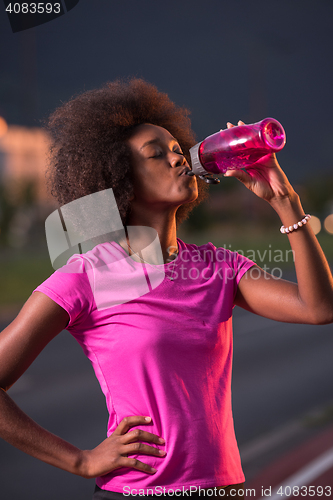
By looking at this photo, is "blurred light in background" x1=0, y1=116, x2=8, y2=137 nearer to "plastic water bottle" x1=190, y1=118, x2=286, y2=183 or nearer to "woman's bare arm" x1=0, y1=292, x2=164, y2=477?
"plastic water bottle" x1=190, y1=118, x2=286, y2=183

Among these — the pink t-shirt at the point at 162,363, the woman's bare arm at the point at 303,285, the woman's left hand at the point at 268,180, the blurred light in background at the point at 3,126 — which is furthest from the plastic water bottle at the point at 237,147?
the blurred light in background at the point at 3,126

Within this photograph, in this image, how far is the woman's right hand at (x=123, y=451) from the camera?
1.34 metres

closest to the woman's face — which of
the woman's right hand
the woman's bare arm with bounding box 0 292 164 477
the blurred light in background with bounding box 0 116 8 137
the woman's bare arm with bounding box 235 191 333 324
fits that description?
the woman's bare arm with bounding box 235 191 333 324

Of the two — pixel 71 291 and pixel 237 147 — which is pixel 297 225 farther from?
pixel 71 291

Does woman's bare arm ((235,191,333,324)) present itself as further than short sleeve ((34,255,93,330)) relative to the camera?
Yes

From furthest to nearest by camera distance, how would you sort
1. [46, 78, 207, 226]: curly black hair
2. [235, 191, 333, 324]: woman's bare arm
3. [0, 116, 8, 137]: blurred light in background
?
1. [0, 116, 8, 137]: blurred light in background
2. [46, 78, 207, 226]: curly black hair
3. [235, 191, 333, 324]: woman's bare arm

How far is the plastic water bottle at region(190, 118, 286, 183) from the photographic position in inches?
57.3

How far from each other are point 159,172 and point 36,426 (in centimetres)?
88

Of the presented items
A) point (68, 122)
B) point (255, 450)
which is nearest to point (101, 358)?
point (68, 122)

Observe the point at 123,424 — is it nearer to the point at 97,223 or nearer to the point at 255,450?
the point at 97,223

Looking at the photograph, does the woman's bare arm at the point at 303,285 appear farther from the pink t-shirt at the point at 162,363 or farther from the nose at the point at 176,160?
the nose at the point at 176,160

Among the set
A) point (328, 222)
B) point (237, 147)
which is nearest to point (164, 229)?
point (237, 147)

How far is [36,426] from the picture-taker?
1391mm

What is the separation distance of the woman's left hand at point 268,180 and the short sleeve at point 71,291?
2.02 ft
